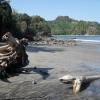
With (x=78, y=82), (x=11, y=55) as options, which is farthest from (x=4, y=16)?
(x=78, y=82)

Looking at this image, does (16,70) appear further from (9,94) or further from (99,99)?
(99,99)

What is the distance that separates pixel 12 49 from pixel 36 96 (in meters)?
4.89

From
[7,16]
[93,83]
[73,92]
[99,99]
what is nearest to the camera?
[99,99]

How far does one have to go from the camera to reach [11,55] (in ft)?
59.9

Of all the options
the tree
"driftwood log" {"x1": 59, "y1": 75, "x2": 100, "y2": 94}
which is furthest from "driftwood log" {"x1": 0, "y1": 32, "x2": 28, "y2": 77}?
the tree

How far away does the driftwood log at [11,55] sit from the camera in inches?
706

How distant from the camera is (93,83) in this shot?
57.0 feet

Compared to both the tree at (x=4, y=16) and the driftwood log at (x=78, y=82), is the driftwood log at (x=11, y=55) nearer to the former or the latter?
the driftwood log at (x=78, y=82)

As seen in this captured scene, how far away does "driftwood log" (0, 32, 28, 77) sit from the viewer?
1792cm

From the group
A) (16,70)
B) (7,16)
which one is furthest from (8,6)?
(16,70)

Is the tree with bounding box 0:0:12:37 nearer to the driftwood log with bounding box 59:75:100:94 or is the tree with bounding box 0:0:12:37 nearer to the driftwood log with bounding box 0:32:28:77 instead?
the driftwood log with bounding box 0:32:28:77

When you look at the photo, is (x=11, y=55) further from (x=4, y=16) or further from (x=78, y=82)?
(x=4, y=16)

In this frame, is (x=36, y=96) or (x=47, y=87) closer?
(x=36, y=96)

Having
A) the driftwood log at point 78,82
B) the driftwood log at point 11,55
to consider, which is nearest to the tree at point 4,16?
the driftwood log at point 11,55
